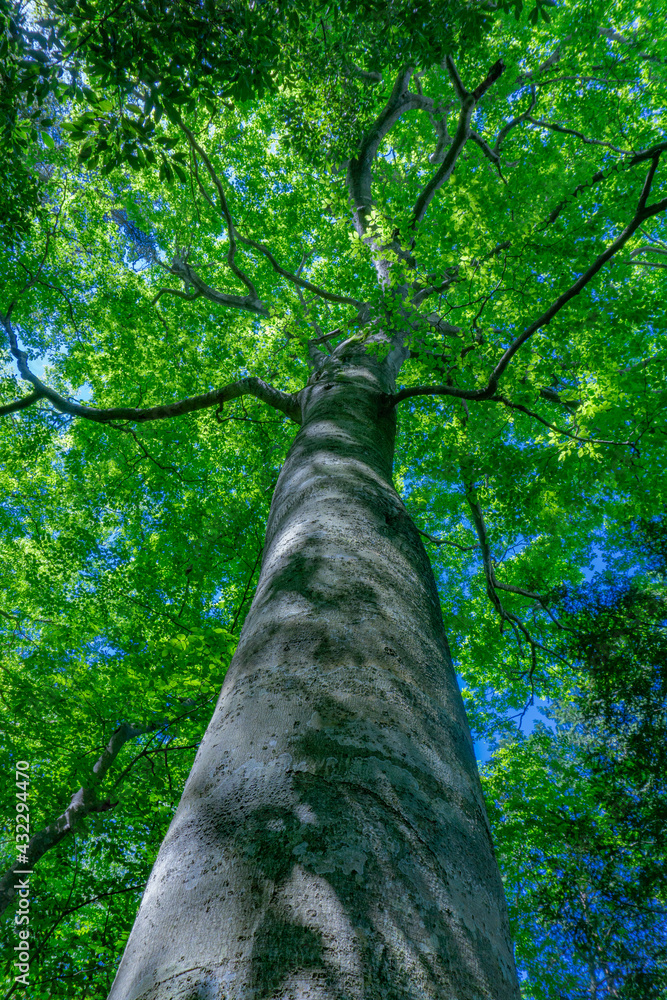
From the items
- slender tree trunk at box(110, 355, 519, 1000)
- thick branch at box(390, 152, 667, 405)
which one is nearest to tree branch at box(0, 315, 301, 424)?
thick branch at box(390, 152, 667, 405)

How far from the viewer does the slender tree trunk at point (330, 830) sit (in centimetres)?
66

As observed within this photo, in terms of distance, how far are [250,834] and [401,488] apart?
956cm

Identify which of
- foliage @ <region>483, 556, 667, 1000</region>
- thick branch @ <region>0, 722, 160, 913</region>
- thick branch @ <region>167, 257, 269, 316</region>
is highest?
thick branch @ <region>167, 257, 269, 316</region>

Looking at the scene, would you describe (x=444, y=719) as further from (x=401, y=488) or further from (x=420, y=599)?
(x=401, y=488)

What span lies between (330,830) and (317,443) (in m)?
1.93

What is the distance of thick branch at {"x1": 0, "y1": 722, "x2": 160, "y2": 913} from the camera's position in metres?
4.13

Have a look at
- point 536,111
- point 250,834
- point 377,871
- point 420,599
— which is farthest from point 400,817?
point 536,111

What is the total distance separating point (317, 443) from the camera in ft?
8.30

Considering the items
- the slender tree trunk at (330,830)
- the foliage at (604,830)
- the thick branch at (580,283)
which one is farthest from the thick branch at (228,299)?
the slender tree trunk at (330,830)

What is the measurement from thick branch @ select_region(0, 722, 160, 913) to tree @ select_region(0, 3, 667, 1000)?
0.05 metres

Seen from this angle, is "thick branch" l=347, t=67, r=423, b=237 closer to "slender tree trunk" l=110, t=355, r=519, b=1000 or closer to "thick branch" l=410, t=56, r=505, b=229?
"thick branch" l=410, t=56, r=505, b=229

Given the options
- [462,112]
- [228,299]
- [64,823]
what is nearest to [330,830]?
[64,823]

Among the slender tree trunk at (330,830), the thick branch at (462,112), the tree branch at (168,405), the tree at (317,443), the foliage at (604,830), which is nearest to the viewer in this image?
the slender tree trunk at (330,830)

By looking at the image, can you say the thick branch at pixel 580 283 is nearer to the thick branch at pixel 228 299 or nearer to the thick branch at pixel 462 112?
the thick branch at pixel 462 112
